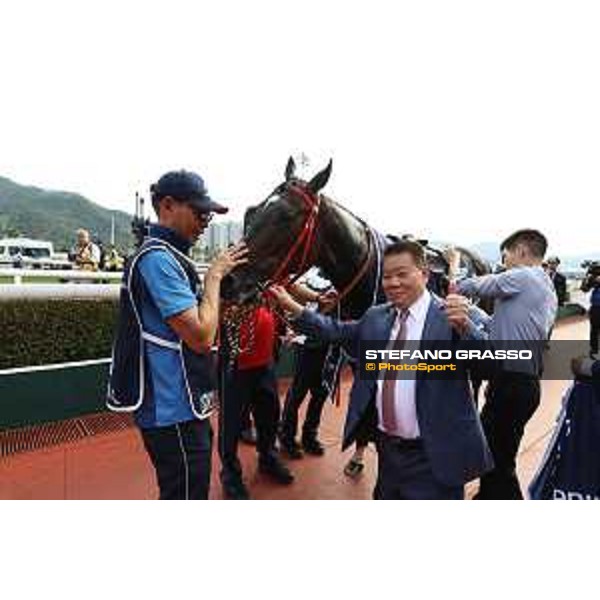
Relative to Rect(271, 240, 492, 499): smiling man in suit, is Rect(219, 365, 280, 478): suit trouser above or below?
below

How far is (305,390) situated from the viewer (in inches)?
191

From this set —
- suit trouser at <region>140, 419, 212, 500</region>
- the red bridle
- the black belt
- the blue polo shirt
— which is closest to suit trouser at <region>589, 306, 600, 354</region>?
the red bridle

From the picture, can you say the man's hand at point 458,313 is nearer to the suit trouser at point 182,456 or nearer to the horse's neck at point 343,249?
the suit trouser at point 182,456

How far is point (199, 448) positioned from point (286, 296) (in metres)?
0.73

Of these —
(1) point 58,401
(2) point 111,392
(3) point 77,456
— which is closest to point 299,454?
(3) point 77,456

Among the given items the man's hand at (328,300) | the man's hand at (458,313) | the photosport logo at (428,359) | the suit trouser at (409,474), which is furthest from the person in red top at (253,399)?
the man's hand at (458,313)

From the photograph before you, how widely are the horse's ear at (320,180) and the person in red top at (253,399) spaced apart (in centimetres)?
90

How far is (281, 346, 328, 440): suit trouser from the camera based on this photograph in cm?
475

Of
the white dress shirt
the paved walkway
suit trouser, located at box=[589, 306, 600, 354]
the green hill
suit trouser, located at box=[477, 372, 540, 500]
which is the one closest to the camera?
the white dress shirt

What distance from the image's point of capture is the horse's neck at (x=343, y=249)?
122 inches

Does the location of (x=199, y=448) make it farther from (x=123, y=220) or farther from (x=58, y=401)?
(x=123, y=220)

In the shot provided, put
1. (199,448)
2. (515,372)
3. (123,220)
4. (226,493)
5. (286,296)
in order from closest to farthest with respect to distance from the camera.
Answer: (199,448) → (286,296) → (515,372) → (226,493) → (123,220)

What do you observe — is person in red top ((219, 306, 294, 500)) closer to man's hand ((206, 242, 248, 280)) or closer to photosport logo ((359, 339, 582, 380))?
man's hand ((206, 242, 248, 280))

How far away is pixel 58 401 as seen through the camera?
16.3 ft
